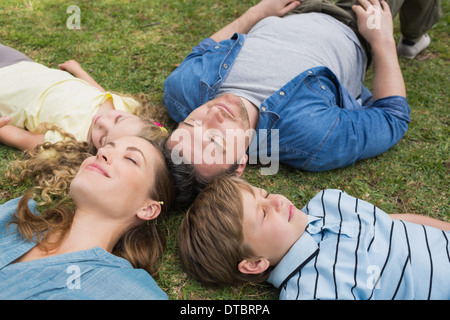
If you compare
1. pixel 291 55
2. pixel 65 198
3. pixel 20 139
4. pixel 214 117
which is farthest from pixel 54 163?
pixel 291 55

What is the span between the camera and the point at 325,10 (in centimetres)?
352

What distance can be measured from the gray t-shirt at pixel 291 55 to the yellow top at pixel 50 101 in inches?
41.3

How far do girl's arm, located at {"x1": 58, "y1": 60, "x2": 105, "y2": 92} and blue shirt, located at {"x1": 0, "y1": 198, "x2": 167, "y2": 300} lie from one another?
175cm

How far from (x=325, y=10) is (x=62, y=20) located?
9.59 feet

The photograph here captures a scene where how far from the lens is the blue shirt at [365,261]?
6.45 feet

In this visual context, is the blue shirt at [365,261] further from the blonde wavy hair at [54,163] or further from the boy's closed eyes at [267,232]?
the blonde wavy hair at [54,163]

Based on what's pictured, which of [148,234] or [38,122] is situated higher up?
[38,122]
